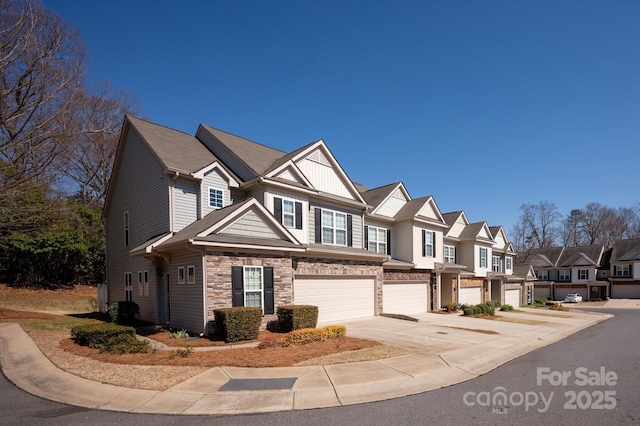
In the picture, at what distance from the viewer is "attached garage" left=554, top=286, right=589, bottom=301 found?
57719 millimetres

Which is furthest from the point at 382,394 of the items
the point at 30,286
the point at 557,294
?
the point at 557,294

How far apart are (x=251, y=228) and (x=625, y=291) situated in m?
64.6

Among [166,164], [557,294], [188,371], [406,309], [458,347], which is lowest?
[557,294]

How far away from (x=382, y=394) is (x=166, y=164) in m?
12.4

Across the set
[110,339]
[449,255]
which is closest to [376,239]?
[449,255]

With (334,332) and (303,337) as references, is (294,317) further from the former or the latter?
(303,337)

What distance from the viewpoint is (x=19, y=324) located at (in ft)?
50.7

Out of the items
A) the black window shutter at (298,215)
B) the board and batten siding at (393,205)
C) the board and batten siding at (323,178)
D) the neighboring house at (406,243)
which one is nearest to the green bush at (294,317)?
the black window shutter at (298,215)

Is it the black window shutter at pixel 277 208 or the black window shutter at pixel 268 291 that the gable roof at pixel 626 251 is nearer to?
the black window shutter at pixel 277 208

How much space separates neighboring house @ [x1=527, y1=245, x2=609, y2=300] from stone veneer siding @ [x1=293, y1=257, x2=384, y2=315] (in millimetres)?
51195

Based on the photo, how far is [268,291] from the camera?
47.8 ft

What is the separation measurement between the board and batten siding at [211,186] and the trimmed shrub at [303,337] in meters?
7.12

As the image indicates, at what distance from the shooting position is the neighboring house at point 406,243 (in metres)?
23.5

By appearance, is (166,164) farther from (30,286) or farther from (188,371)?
(30,286)
